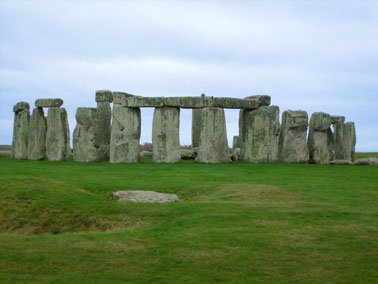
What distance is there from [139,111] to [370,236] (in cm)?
1690

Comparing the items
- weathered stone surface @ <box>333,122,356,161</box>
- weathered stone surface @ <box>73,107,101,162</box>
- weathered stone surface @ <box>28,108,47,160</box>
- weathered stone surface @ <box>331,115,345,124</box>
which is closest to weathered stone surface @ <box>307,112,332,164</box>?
weathered stone surface @ <box>333,122,356,161</box>

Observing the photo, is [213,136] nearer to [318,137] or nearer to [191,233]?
[318,137]

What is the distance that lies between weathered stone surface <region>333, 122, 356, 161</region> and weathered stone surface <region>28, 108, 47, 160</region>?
55.3 feet

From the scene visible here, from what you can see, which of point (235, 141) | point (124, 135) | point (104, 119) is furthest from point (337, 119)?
point (104, 119)

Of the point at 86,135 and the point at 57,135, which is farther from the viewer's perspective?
the point at 57,135

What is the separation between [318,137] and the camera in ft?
85.9

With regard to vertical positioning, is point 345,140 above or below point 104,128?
below

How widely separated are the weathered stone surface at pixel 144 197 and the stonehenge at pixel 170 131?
10422 mm

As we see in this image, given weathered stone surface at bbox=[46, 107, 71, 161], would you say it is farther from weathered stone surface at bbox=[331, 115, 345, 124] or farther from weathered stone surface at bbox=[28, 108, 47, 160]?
weathered stone surface at bbox=[331, 115, 345, 124]

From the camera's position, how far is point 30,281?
24.0 feet

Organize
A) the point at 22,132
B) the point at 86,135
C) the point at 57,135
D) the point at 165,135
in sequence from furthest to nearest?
1. the point at 22,132
2. the point at 57,135
3. the point at 86,135
4. the point at 165,135

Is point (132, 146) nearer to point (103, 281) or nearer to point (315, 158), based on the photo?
point (315, 158)

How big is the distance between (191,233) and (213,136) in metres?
14.6

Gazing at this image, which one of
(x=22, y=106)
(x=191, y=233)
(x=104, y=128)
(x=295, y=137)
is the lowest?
(x=191, y=233)
